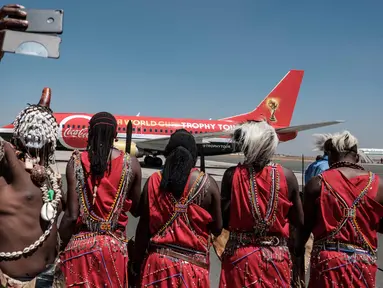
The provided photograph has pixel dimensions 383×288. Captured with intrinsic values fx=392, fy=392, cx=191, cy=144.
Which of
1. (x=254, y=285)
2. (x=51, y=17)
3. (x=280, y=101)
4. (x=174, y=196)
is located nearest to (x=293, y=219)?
(x=254, y=285)

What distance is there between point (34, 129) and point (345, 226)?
2.13 metres

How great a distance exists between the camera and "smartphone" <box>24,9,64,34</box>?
1.32 metres

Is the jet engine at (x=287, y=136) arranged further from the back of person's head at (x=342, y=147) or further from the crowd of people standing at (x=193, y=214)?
the crowd of people standing at (x=193, y=214)

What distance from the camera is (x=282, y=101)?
26.1 metres

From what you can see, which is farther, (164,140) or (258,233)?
Result: (164,140)

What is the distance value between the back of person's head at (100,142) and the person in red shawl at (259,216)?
88 centimetres

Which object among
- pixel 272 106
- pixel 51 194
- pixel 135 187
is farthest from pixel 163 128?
pixel 51 194

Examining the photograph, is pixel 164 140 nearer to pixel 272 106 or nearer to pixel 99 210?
pixel 272 106

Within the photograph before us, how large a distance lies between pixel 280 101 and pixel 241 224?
79.6 ft

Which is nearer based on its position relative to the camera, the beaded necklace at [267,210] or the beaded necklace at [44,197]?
the beaded necklace at [44,197]

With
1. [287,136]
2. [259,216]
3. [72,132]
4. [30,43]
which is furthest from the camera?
Result: [287,136]

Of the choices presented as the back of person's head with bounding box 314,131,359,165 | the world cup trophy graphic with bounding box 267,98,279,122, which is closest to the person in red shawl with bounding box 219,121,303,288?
the back of person's head with bounding box 314,131,359,165

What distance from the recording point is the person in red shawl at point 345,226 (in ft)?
8.55

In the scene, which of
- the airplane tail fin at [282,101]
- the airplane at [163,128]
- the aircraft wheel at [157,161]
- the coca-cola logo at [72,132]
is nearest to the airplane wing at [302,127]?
the airplane at [163,128]
